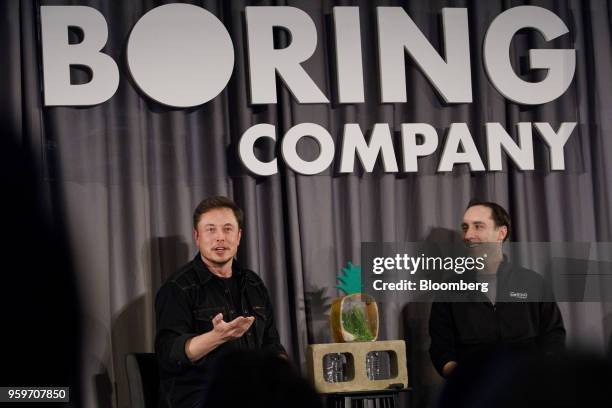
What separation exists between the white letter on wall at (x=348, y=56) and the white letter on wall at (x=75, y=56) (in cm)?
112

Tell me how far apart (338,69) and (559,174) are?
51.6 inches

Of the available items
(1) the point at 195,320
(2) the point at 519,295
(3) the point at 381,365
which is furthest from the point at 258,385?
(3) the point at 381,365

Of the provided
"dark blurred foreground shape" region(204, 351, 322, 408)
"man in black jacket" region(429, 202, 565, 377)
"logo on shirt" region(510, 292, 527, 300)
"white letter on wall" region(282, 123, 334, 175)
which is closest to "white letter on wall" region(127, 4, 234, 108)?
"white letter on wall" region(282, 123, 334, 175)

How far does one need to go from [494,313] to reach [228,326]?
1.43 metres

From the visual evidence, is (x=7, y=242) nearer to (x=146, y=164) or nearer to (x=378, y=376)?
(x=146, y=164)

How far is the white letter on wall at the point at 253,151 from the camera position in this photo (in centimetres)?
438

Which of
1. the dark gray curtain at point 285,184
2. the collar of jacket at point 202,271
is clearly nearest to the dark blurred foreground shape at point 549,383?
the collar of jacket at point 202,271

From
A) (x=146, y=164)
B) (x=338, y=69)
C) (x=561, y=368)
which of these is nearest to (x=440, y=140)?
(x=338, y=69)

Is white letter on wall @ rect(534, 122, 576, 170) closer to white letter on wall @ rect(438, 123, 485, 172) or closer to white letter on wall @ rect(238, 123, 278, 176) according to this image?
white letter on wall @ rect(438, 123, 485, 172)

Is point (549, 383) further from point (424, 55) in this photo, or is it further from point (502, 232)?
point (424, 55)

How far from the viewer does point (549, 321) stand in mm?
4234

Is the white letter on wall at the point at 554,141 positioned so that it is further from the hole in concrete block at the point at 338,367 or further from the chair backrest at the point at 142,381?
the chair backrest at the point at 142,381

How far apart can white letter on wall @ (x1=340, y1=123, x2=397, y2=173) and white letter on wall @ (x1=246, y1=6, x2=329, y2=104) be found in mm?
229

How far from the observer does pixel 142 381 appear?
371 cm
